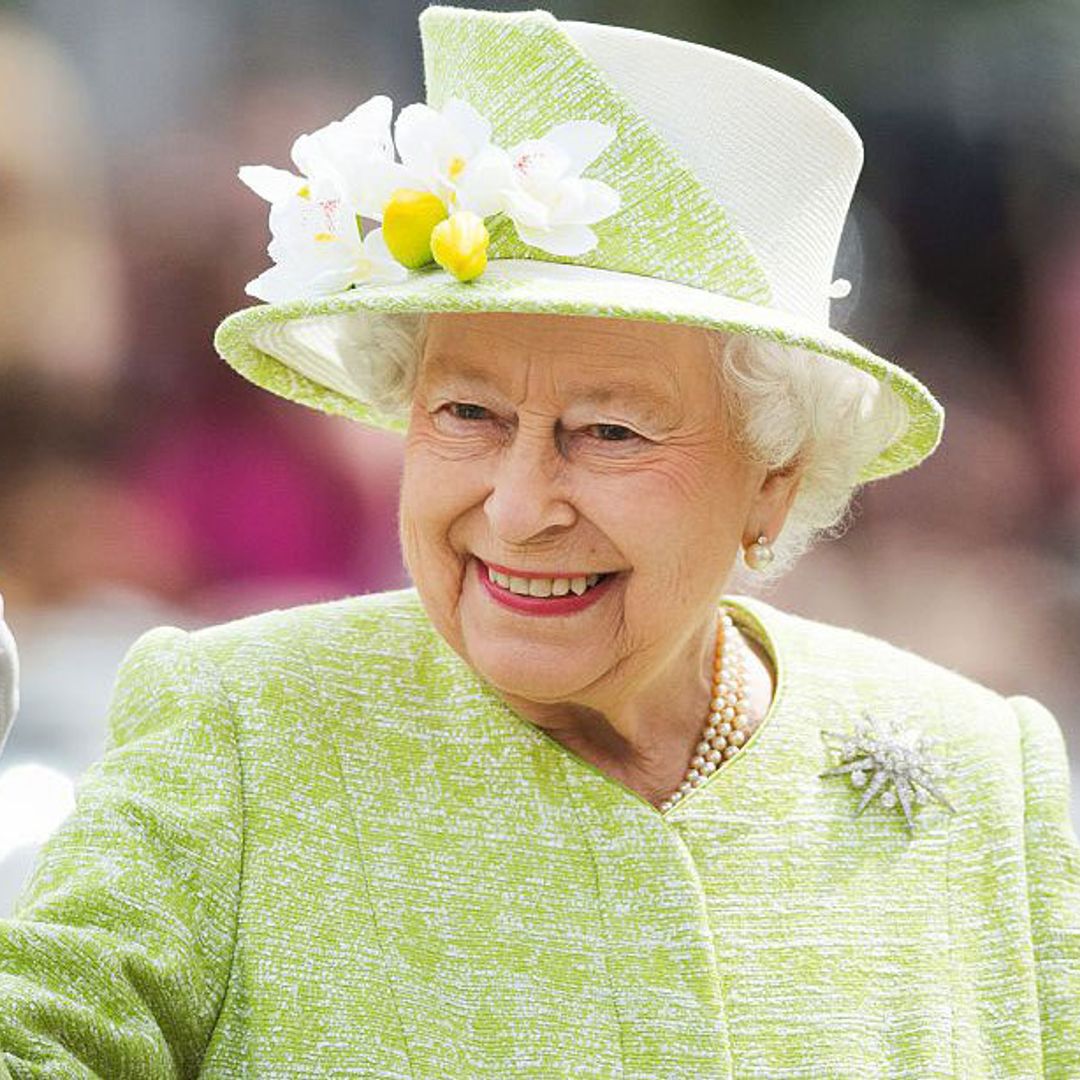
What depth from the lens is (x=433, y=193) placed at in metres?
2.00

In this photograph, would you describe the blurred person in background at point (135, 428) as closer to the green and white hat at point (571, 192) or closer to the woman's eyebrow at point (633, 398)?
the green and white hat at point (571, 192)

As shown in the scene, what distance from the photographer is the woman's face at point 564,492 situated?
80.0 inches

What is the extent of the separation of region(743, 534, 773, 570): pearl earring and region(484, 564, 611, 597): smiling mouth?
0.27 m

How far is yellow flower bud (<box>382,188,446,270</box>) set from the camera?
6.51 feet

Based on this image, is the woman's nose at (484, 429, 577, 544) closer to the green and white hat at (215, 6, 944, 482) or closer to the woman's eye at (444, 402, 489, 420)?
the woman's eye at (444, 402, 489, 420)

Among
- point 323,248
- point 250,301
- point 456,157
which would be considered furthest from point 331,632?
point 250,301

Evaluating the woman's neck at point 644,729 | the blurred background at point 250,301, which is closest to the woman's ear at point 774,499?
the woman's neck at point 644,729

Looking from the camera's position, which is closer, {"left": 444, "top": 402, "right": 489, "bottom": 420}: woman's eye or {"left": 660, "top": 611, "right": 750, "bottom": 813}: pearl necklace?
{"left": 444, "top": 402, "right": 489, "bottom": 420}: woman's eye

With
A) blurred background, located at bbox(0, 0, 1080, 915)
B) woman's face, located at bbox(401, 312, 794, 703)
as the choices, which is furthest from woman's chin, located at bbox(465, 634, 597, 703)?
blurred background, located at bbox(0, 0, 1080, 915)

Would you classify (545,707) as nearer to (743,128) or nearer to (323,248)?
(323,248)

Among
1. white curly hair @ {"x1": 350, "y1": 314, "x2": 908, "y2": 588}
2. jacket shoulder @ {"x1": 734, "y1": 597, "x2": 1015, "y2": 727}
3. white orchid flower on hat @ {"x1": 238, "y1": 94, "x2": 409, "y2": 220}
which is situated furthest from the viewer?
jacket shoulder @ {"x1": 734, "y1": 597, "x2": 1015, "y2": 727}

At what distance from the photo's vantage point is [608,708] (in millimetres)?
2225

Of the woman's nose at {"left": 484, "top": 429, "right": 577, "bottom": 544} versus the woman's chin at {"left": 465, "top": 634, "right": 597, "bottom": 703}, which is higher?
the woman's nose at {"left": 484, "top": 429, "right": 577, "bottom": 544}

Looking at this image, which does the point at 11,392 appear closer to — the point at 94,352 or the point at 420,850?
the point at 94,352
